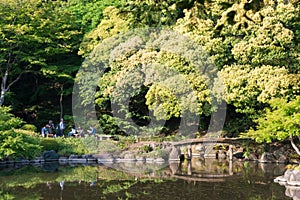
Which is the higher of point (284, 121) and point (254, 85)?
point (254, 85)

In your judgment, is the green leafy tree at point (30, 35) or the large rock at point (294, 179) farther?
the green leafy tree at point (30, 35)

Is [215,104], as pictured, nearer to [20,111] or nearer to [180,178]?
[180,178]

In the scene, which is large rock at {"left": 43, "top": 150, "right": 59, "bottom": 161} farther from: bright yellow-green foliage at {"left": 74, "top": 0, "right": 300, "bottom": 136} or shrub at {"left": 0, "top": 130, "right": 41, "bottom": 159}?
bright yellow-green foliage at {"left": 74, "top": 0, "right": 300, "bottom": 136}

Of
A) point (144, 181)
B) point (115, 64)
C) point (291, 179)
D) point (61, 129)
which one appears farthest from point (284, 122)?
point (61, 129)

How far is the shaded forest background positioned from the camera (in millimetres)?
18016

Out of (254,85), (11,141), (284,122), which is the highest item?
(254,85)

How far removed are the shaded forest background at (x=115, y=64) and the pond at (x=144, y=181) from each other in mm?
2752

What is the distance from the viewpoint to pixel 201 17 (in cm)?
399

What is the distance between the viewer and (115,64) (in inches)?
837

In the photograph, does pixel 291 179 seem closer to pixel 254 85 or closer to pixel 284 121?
pixel 284 121

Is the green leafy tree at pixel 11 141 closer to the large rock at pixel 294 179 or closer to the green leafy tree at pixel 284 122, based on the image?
the green leafy tree at pixel 284 122

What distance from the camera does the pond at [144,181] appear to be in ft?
35.7

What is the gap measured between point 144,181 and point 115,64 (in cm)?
908

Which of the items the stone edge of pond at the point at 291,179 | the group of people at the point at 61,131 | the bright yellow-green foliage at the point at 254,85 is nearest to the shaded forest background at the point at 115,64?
the bright yellow-green foliage at the point at 254,85
